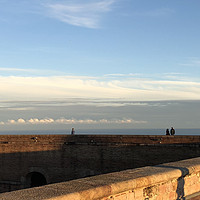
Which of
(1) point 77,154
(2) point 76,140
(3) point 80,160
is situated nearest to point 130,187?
(3) point 80,160

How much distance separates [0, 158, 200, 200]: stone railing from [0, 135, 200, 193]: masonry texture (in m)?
10.2

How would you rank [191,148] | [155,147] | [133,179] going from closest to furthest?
[133,179] < [191,148] < [155,147]

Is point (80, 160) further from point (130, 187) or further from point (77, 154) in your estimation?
point (130, 187)

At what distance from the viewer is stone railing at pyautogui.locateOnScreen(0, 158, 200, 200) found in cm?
376

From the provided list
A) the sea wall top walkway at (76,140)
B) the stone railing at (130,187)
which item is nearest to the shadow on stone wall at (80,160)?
the sea wall top walkway at (76,140)

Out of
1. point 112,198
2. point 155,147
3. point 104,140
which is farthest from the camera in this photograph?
point 104,140

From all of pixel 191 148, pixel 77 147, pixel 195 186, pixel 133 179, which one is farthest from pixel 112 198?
pixel 77 147

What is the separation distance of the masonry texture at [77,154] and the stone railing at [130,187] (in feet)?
33.6

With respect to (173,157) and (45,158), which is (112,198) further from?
(45,158)

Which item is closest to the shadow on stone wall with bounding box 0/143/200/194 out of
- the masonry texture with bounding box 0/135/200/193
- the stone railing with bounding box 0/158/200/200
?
the masonry texture with bounding box 0/135/200/193

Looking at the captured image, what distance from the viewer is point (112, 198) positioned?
4383 mm

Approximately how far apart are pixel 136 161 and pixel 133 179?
13.0 metres

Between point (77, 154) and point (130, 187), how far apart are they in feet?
49.9

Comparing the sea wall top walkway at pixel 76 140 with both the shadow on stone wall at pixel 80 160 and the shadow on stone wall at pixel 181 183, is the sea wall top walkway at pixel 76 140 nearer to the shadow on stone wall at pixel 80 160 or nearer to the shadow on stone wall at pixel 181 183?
the shadow on stone wall at pixel 80 160
